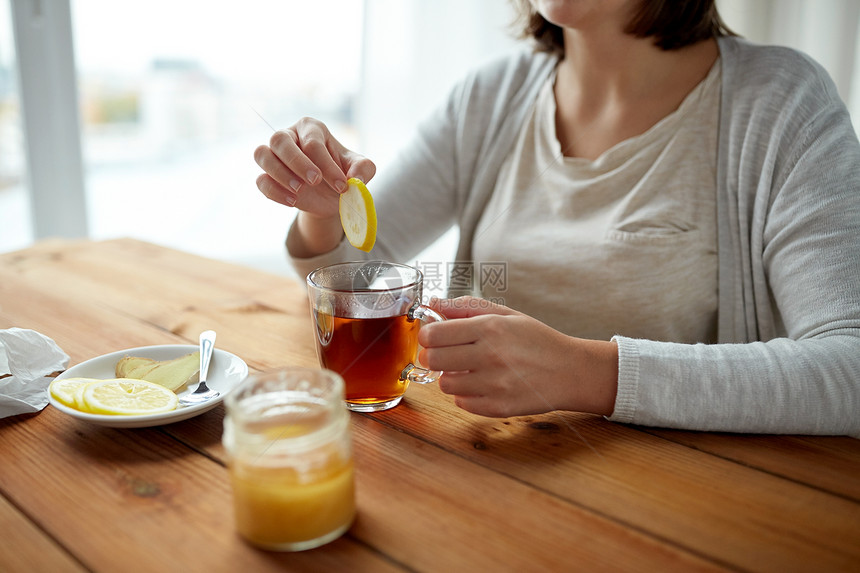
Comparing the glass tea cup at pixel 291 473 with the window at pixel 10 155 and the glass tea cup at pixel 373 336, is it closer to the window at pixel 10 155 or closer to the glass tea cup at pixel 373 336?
the glass tea cup at pixel 373 336

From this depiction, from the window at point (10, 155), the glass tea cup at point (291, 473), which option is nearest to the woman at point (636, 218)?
the glass tea cup at point (291, 473)

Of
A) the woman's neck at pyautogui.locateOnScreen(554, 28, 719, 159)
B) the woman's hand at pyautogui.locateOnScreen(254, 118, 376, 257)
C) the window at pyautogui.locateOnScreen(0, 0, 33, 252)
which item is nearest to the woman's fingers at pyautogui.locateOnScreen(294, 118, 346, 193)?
the woman's hand at pyautogui.locateOnScreen(254, 118, 376, 257)

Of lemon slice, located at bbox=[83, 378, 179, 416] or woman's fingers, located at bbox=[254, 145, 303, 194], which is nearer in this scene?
lemon slice, located at bbox=[83, 378, 179, 416]

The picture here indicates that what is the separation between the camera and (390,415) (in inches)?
32.3

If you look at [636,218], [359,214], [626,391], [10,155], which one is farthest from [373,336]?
→ [10,155]

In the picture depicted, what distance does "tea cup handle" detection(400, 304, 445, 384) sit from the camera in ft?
2.65

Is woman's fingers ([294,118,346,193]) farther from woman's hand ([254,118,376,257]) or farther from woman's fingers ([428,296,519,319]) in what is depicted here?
woman's fingers ([428,296,519,319])

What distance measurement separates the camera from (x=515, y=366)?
78 centimetres

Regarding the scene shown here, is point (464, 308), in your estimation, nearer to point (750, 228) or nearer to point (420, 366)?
point (420, 366)

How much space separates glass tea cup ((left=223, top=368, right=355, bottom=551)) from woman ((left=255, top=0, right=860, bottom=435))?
0.22 m

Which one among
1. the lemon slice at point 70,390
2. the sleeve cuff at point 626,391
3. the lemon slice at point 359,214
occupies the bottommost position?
the lemon slice at point 70,390

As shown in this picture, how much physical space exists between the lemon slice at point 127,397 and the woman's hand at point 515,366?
11.8 inches

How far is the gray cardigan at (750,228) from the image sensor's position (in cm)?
79

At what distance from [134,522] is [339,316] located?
0.30 meters
